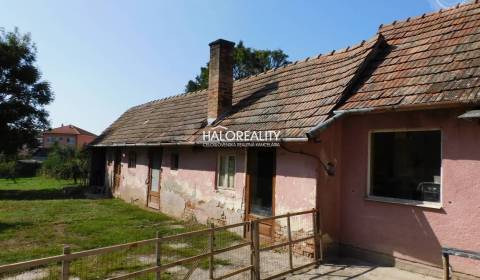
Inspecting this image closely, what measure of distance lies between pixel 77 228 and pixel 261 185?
19.4 ft

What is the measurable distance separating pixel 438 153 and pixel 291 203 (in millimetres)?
3223

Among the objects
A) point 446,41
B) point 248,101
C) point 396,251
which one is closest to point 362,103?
point 446,41

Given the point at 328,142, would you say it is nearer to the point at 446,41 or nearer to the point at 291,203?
the point at 291,203

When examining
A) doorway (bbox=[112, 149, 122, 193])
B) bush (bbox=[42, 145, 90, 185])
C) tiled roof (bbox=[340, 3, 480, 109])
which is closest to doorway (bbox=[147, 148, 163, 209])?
doorway (bbox=[112, 149, 122, 193])

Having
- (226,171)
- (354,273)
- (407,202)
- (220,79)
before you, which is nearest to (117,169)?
(220,79)

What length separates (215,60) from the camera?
12.8m

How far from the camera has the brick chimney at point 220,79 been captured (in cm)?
1239

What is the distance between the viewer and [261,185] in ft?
31.3

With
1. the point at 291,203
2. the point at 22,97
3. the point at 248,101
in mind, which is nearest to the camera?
the point at 291,203

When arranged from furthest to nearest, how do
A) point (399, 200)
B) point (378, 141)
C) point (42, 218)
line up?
point (42, 218)
point (378, 141)
point (399, 200)

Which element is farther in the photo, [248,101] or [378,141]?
[248,101]

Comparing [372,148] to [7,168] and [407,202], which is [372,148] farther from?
[7,168]

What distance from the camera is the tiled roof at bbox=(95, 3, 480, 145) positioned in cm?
704

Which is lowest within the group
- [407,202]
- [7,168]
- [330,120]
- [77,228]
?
[77,228]
